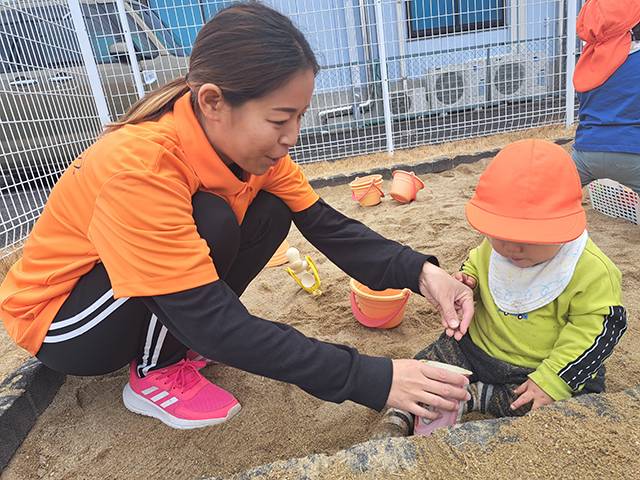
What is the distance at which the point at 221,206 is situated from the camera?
4.15 ft

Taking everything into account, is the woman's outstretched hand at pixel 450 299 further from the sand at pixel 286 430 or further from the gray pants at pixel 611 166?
the gray pants at pixel 611 166

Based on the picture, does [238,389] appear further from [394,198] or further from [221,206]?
[394,198]

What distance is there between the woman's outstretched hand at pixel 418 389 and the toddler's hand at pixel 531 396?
0.21 m

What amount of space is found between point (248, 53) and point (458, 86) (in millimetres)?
4674

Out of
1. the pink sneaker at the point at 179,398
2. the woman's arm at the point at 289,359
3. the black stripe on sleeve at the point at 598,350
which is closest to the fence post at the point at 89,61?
the pink sneaker at the point at 179,398

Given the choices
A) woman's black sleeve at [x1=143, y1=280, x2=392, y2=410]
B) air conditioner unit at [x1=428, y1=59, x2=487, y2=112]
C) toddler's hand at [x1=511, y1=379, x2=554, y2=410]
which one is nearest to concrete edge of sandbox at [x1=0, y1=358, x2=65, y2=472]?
woman's black sleeve at [x1=143, y1=280, x2=392, y2=410]

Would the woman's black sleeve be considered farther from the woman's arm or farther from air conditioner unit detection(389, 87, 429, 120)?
air conditioner unit detection(389, 87, 429, 120)

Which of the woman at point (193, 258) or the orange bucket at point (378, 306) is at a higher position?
the woman at point (193, 258)

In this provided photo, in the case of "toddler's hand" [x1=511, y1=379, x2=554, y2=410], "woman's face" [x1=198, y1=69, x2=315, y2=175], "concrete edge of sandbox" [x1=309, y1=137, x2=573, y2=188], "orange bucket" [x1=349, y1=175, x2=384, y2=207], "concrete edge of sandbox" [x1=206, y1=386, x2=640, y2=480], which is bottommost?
"concrete edge of sandbox" [x1=309, y1=137, x2=573, y2=188]

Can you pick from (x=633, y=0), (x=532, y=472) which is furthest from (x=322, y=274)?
(x=633, y=0)

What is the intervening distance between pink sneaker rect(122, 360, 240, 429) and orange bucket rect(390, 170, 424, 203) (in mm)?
2122

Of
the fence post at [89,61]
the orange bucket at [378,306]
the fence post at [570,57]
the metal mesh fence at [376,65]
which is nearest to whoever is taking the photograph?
the orange bucket at [378,306]

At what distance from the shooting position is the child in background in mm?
1050

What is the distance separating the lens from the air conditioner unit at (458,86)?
203 inches
